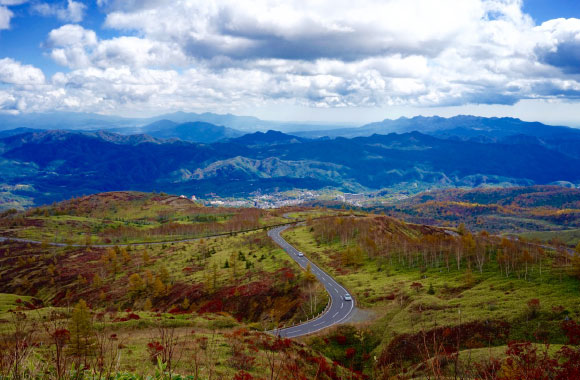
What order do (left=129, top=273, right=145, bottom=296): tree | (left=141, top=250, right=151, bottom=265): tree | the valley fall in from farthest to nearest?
(left=141, top=250, right=151, bottom=265): tree, (left=129, top=273, right=145, bottom=296): tree, the valley

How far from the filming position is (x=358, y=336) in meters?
58.2

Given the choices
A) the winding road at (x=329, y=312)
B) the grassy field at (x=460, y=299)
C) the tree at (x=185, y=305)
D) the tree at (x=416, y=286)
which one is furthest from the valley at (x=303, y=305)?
the tree at (x=416, y=286)

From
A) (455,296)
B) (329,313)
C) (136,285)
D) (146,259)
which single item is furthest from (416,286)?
(146,259)

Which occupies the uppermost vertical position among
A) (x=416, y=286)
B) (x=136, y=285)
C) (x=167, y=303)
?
(x=416, y=286)

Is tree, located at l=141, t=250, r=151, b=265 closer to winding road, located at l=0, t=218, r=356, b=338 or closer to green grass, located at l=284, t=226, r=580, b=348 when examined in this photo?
winding road, located at l=0, t=218, r=356, b=338

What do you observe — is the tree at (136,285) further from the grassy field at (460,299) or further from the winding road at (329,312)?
the grassy field at (460,299)

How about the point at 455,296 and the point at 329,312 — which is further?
the point at 329,312

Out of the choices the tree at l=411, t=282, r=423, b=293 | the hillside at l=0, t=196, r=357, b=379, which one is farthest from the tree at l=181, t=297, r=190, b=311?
the tree at l=411, t=282, r=423, b=293

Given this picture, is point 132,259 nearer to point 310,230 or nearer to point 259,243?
point 259,243

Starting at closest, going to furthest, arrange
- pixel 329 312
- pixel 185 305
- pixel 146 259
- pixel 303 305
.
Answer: pixel 329 312 < pixel 303 305 < pixel 185 305 < pixel 146 259

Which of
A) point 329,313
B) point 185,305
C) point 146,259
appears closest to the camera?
point 329,313

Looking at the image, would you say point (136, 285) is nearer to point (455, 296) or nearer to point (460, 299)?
point (455, 296)

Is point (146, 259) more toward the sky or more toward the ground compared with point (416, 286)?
more toward the ground

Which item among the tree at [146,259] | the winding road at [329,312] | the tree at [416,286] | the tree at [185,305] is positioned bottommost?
the tree at [146,259]
